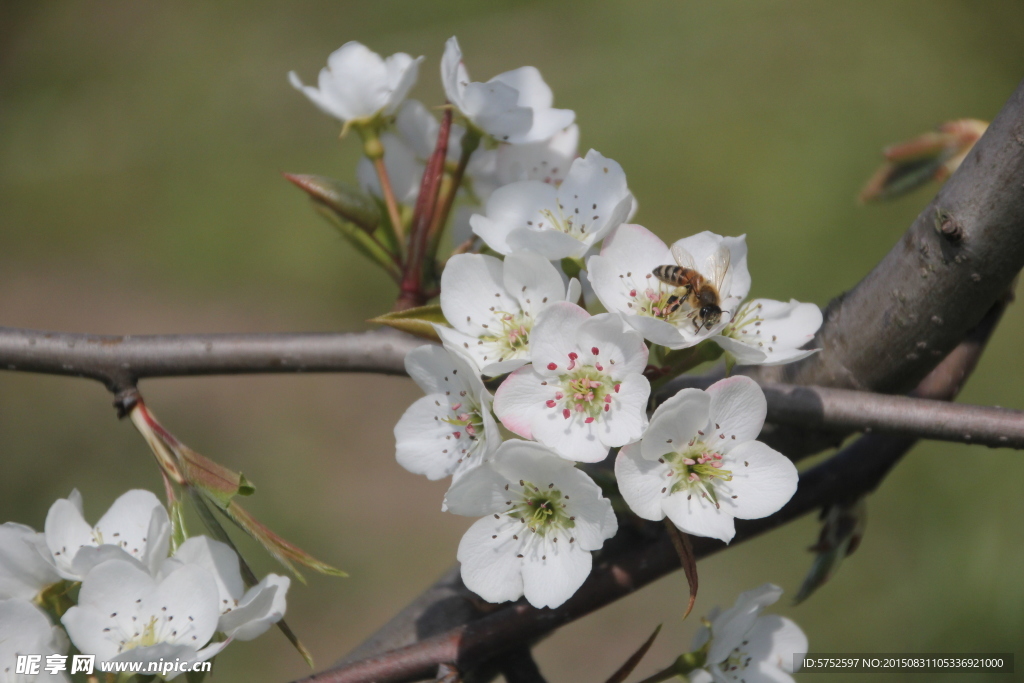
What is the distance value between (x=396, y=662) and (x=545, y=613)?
195 millimetres

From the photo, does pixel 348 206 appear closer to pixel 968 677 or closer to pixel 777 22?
pixel 968 677

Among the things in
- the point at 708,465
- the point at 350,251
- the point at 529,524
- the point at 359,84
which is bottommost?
the point at 350,251

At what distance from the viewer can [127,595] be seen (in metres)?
0.94

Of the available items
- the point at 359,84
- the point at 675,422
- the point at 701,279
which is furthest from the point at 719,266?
the point at 359,84

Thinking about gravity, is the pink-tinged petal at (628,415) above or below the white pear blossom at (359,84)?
below

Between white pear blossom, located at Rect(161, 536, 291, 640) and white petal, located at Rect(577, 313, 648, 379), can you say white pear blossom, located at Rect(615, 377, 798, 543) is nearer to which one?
white petal, located at Rect(577, 313, 648, 379)

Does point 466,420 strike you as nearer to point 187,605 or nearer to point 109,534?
point 187,605

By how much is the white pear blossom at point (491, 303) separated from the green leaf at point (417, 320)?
0.09 feet

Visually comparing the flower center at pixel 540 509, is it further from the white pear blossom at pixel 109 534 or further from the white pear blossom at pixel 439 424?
the white pear blossom at pixel 109 534

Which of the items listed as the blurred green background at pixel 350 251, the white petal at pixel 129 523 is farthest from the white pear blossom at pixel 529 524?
the blurred green background at pixel 350 251

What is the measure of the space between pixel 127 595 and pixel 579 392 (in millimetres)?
599

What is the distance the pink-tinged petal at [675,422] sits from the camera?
0.86m

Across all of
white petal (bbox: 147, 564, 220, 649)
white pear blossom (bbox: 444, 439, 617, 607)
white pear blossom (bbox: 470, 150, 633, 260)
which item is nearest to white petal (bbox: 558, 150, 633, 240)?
white pear blossom (bbox: 470, 150, 633, 260)

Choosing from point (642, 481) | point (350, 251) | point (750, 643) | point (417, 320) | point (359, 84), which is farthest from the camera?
point (350, 251)
